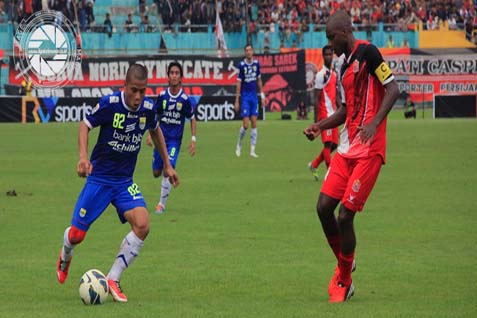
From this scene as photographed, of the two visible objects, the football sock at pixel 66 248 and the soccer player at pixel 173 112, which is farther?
the soccer player at pixel 173 112

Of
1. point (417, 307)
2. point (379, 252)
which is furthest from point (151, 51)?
point (417, 307)

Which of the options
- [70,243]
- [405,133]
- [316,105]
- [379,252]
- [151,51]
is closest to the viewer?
[70,243]

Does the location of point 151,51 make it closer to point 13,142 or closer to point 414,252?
point 13,142

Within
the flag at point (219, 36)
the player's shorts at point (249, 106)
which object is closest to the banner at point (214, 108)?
the flag at point (219, 36)

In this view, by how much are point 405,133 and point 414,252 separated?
24685mm

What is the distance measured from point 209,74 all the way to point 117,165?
130ft

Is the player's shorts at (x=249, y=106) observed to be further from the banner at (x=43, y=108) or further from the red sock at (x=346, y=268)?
the red sock at (x=346, y=268)

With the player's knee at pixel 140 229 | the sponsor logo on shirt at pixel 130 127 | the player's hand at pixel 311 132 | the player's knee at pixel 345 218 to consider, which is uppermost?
the sponsor logo on shirt at pixel 130 127

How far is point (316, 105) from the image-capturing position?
2170 centimetres

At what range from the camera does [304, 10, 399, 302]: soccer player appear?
9.35 meters

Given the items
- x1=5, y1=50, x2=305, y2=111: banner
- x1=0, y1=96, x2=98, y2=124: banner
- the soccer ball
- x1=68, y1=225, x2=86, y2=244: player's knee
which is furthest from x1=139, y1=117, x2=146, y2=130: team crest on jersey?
x1=5, y1=50, x2=305, y2=111: banner

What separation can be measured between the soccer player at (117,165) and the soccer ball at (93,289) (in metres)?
0.35

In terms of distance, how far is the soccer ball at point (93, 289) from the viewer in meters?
9.32

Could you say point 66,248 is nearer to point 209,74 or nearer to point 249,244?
point 249,244
